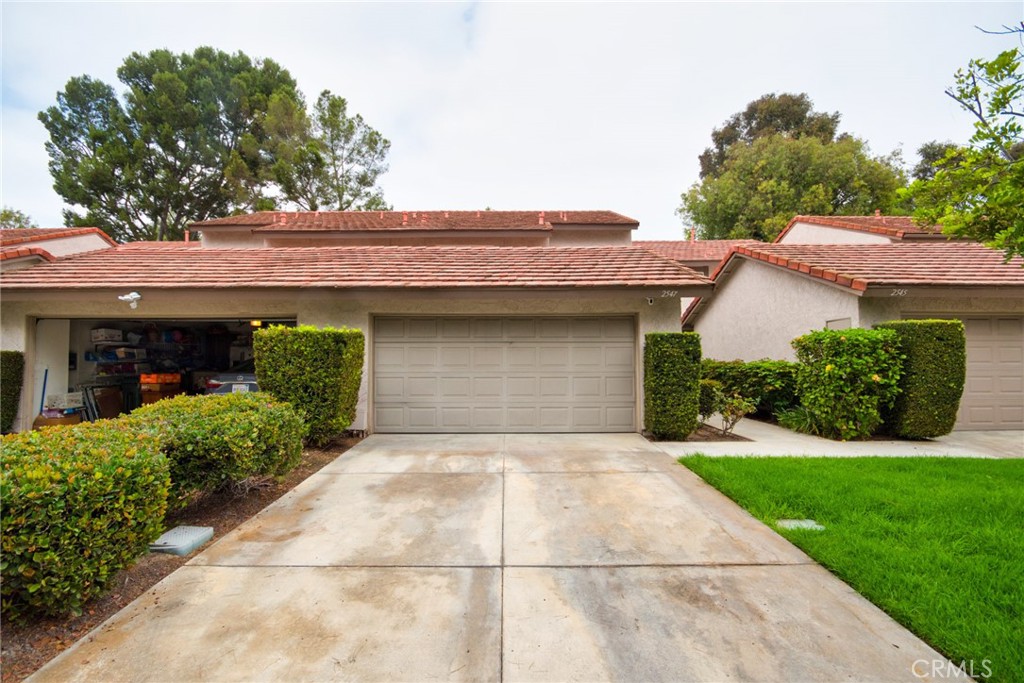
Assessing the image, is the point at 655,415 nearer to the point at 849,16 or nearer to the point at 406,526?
the point at 406,526

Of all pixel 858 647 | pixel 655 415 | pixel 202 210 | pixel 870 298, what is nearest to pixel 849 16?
pixel 870 298

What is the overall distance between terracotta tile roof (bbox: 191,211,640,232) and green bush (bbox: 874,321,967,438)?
9313 mm

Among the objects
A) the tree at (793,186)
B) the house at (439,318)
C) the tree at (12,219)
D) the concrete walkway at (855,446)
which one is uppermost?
the tree at (793,186)

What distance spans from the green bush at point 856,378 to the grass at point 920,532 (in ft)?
4.74

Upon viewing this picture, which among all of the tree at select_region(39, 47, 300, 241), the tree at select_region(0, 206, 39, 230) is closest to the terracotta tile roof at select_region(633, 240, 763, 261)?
the tree at select_region(39, 47, 300, 241)

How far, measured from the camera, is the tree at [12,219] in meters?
23.9

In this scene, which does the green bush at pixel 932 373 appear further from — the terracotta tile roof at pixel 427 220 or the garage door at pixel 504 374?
the terracotta tile roof at pixel 427 220

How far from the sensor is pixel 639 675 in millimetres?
2062

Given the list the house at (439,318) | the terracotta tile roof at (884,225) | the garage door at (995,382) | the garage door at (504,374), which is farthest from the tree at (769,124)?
the garage door at (504,374)

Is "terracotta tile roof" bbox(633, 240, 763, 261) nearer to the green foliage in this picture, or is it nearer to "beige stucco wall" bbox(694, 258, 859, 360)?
"beige stucco wall" bbox(694, 258, 859, 360)

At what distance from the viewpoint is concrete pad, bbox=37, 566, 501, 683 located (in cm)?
208

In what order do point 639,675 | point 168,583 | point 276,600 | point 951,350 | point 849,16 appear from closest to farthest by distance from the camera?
point 639,675
point 276,600
point 168,583
point 951,350
point 849,16

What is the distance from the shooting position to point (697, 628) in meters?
2.40

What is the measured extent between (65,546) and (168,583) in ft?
2.68
